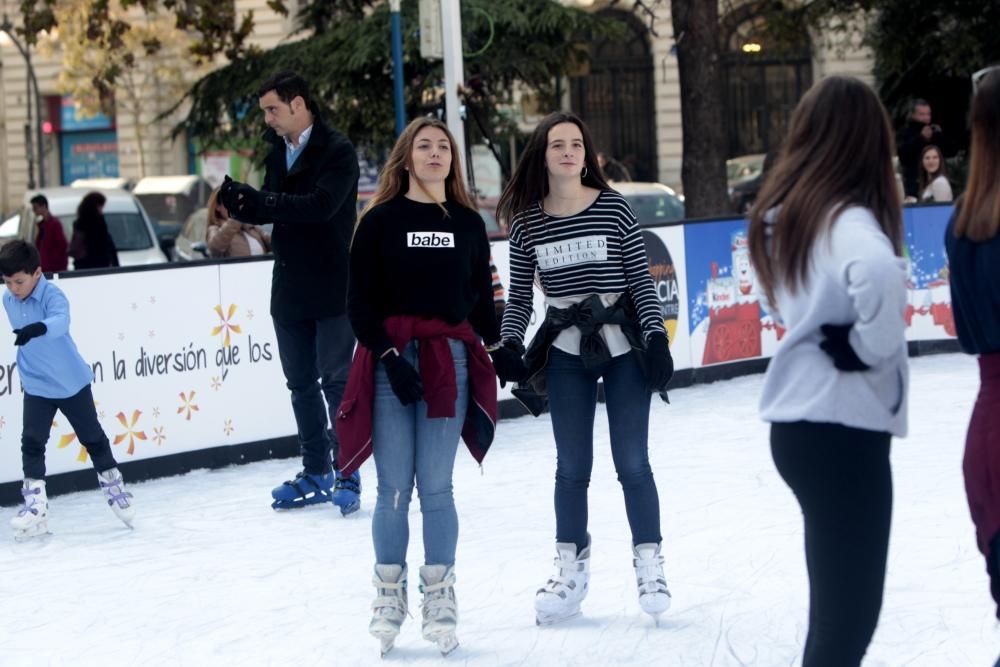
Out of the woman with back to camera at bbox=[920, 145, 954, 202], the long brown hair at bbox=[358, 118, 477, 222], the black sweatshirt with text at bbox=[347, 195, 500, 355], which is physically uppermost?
the woman with back to camera at bbox=[920, 145, 954, 202]

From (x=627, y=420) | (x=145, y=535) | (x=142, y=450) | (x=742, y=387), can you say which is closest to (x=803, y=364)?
(x=627, y=420)

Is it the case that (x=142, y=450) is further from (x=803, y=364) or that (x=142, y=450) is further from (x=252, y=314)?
(x=803, y=364)

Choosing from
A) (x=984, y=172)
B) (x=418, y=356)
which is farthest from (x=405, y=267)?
(x=984, y=172)

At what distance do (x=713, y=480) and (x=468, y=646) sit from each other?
306 centimetres

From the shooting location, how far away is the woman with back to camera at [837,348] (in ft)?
10.7

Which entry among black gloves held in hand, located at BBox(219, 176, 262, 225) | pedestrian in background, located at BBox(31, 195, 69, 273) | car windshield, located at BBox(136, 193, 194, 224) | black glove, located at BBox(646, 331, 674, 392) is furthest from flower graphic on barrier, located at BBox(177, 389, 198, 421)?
car windshield, located at BBox(136, 193, 194, 224)

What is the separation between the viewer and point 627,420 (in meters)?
5.02

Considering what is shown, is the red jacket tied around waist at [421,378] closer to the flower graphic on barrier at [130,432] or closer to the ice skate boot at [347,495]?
the ice skate boot at [347,495]

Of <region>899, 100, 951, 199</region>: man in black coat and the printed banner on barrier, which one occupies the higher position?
<region>899, 100, 951, 199</region>: man in black coat

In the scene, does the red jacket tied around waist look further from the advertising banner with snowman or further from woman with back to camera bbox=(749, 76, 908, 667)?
the advertising banner with snowman

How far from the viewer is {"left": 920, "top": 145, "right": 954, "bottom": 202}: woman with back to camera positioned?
13.4 metres

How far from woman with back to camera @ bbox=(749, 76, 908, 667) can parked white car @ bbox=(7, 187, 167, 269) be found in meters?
15.5

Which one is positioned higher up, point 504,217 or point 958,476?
point 504,217

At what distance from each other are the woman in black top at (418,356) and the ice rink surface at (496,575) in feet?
0.78
